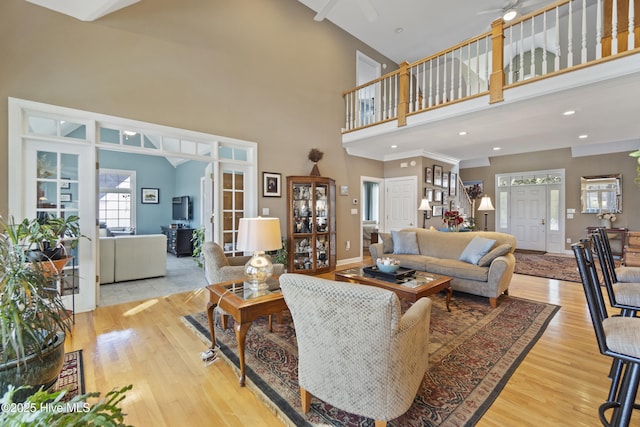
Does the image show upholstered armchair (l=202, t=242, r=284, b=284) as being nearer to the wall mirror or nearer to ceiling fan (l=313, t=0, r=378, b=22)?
ceiling fan (l=313, t=0, r=378, b=22)

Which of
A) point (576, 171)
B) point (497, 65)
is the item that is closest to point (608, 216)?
point (576, 171)

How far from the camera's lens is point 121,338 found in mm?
2602

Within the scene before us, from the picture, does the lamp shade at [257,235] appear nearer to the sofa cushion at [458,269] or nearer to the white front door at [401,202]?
the sofa cushion at [458,269]

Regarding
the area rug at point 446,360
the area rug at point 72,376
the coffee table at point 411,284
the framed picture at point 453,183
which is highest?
the framed picture at point 453,183

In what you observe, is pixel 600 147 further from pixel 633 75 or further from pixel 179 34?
pixel 179 34

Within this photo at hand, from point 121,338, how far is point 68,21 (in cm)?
349

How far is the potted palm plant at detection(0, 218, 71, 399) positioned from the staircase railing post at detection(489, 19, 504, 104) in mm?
4872

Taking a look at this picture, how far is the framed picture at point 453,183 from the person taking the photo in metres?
7.49

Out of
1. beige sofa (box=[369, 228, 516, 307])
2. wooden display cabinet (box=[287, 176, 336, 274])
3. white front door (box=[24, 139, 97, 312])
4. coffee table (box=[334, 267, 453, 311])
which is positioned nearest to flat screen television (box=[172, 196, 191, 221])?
wooden display cabinet (box=[287, 176, 336, 274])

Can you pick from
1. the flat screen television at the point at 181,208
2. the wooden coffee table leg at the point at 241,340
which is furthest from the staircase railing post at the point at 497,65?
the flat screen television at the point at 181,208

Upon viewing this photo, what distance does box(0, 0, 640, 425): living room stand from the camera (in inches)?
74.4

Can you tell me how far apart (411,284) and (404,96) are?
11.0 feet

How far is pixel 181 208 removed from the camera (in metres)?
8.05

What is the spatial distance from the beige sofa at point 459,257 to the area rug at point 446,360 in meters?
0.28
